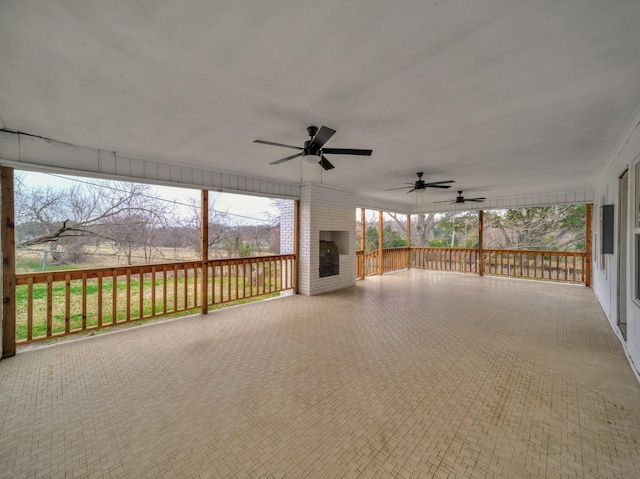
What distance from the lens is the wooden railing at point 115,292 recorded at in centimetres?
337

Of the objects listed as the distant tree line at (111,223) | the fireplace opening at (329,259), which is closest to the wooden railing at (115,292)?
the distant tree line at (111,223)

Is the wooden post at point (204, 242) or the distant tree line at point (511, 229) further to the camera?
the distant tree line at point (511, 229)

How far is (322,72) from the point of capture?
182 cm

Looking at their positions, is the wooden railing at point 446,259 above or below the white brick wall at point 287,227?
below

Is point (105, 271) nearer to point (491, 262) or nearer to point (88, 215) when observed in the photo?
point (88, 215)

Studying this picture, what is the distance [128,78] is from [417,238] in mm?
13070

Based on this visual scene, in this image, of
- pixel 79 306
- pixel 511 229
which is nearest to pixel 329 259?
pixel 79 306

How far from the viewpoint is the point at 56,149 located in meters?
3.24

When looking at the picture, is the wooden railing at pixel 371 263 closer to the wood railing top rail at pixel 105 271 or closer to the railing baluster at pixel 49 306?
the wood railing top rail at pixel 105 271

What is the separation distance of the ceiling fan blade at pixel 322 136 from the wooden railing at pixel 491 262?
221 inches

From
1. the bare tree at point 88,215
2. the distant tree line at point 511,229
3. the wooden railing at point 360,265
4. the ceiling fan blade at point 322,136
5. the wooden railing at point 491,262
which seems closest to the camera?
the ceiling fan blade at point 322,136

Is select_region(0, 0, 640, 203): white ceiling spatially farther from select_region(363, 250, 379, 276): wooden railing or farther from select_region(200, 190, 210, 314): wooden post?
select_region(363, 250, 379, 276): wooden railing

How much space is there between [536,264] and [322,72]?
9.09 metres

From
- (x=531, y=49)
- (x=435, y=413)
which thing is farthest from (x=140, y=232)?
(x=531, y=49)
